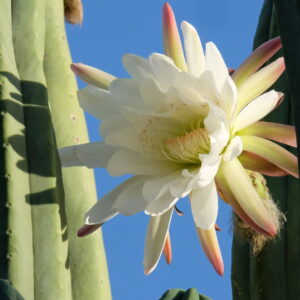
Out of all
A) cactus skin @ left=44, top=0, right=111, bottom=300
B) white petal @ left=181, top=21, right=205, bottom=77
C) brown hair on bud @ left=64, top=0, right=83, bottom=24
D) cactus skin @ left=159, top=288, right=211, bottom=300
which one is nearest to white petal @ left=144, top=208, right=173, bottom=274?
white petal @ left=181, top=21, right=205, bottom=77

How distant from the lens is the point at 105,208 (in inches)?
49.1

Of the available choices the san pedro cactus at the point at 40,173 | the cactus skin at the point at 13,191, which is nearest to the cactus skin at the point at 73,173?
the san pedro cactus at the point at 40,173

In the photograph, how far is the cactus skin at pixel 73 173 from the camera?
1.87m

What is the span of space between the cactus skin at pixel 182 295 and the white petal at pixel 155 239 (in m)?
0.33

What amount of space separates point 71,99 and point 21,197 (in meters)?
0.40

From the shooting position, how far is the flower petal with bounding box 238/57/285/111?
125cm

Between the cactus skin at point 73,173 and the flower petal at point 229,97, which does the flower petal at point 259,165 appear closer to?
the flower petal at point 229,97

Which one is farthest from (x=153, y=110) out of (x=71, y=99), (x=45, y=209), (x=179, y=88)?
(x=71, y=99)

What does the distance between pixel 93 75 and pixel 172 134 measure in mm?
164

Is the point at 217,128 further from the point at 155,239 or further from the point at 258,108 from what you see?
the point at 155,239

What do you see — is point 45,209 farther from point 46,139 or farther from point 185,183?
point 185,183

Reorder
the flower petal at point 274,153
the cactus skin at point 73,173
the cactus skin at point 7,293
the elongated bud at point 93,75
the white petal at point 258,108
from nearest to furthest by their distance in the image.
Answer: the cactus skin at point 7,293 → the flower petal at point 274,153 → the white petal at point 258,108 → the elongated bud at point 93,75 → the cactus skin at point 73,173

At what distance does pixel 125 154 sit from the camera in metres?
1.25

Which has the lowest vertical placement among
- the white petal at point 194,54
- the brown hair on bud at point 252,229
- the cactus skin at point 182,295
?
the cactus skin at point 182,295
